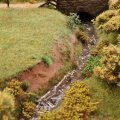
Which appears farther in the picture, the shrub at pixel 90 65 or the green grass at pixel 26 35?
the shrub at pixel 90 65

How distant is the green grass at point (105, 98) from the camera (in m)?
23.7

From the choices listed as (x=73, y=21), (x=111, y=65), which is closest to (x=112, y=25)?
(x=111, y=65)

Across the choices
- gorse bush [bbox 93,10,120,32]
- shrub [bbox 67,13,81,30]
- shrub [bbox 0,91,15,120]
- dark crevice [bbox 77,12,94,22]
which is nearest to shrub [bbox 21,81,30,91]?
shrub [bbox 0,91,15,120]

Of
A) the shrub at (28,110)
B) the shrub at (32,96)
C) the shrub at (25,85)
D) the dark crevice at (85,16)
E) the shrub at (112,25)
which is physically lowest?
the shrub at (28,110)

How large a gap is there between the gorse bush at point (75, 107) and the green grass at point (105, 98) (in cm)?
51

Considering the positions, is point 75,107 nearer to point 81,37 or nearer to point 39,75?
point 39,75

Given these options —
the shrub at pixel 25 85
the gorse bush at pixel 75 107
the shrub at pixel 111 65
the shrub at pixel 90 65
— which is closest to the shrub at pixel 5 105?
the gorse bush at pixel 75 107

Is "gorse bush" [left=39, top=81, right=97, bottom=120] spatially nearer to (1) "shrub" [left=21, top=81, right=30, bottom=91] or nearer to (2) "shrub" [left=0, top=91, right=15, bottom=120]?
(1) "shrub" [left=21, top=81, right=30, bottom=91]

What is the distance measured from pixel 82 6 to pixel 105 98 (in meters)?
17.1

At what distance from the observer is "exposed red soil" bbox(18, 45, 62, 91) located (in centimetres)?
2644

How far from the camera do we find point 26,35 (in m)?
31.8

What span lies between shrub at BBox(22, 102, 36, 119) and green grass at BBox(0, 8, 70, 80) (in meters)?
2.28

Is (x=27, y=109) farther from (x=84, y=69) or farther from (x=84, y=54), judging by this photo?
(x=84, y=54)

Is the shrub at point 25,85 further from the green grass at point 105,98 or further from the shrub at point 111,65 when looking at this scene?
the shrub at point 111,65
